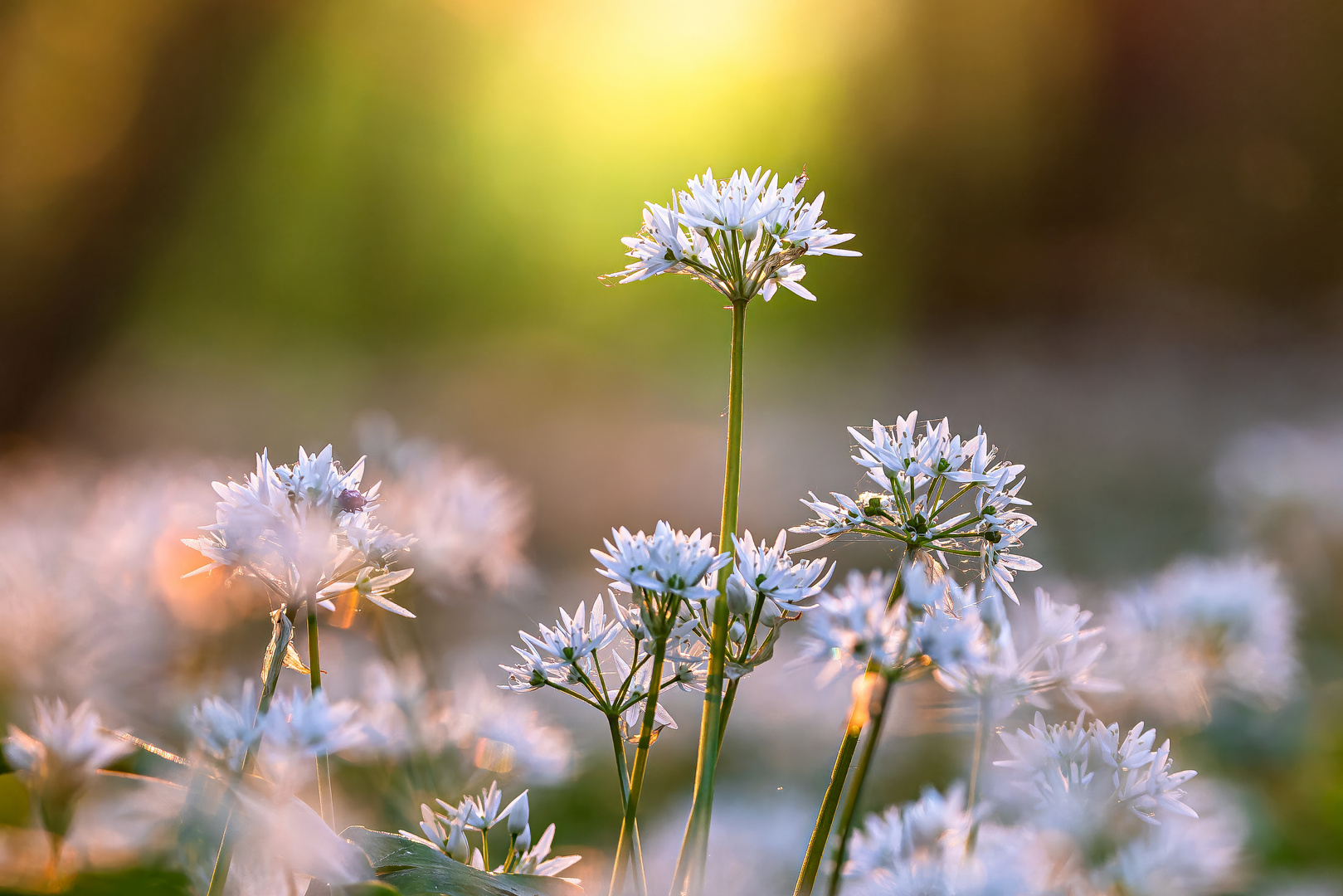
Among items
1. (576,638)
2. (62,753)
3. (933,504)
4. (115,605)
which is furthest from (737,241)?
(115,605)

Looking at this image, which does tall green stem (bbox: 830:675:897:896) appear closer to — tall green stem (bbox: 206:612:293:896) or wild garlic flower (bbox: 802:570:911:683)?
wild garlic flower (bbox: 802:570:911:683)

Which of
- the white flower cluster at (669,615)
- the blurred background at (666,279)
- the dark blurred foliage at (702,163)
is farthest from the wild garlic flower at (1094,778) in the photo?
the dark blurred foliage at (702,163)

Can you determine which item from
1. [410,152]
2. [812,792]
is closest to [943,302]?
[410,152]

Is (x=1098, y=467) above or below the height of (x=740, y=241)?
above

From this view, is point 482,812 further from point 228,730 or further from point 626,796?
point 228,730

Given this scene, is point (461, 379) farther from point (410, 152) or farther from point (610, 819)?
point (610, 819)
